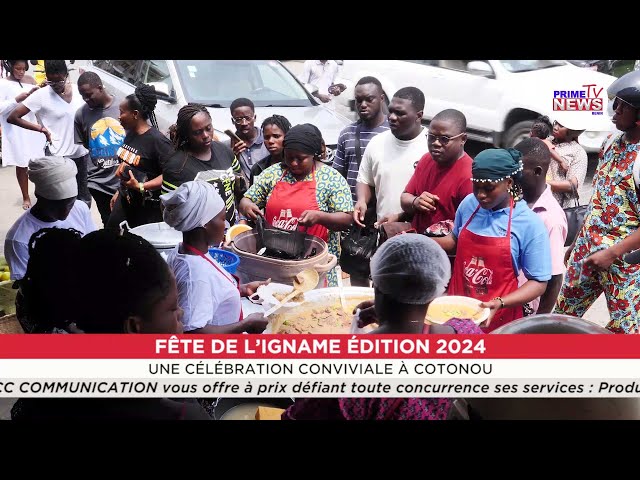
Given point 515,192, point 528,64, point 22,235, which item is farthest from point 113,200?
point 528,64

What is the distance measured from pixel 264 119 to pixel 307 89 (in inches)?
13.5

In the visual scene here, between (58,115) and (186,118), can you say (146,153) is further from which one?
(58,115)

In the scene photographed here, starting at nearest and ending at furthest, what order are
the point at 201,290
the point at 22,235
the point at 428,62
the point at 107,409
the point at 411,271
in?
the point at 411,271
the point at 107,409
the point at 201,290
the point at 22,235
the point at 428,62

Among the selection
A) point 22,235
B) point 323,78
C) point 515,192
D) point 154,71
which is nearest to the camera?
point 515,192

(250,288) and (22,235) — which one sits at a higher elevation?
(22,235)

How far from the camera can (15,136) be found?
150 inches

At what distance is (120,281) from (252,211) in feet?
3.54

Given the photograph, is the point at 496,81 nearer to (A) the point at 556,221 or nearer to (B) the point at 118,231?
(A) the point at 556,221

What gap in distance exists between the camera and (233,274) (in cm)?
351

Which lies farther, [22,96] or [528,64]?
[22,96]

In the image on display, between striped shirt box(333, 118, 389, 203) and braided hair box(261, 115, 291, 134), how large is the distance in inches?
12.2

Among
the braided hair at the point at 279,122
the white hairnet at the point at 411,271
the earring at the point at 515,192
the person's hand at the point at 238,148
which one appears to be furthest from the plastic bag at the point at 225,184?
the earring at the point at 515,192

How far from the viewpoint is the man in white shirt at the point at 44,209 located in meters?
3.49

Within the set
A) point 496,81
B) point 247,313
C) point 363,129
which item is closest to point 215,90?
point 363,129
